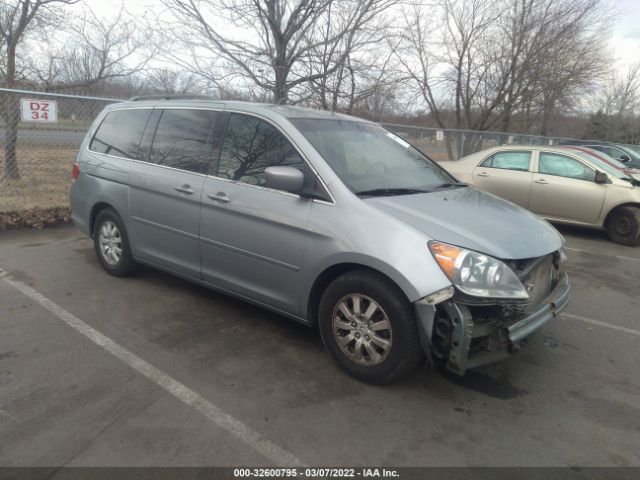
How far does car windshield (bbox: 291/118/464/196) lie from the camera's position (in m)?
3.48

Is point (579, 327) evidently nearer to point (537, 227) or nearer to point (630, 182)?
point (537, 227)

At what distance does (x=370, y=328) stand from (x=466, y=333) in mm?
616

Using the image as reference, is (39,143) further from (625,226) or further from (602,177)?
(625,226)

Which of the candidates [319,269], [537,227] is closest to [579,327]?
[537,227]

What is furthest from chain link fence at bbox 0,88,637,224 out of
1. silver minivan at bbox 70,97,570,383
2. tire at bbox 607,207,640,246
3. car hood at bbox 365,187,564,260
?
tire at bbox 607,207,640,246

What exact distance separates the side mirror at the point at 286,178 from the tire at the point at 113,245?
219 cm

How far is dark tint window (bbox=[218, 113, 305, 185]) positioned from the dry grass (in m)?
4.90

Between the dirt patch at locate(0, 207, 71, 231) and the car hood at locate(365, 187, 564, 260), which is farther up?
the car hood at locate(365, 187, 564, 260)

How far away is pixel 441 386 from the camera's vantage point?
3.18m

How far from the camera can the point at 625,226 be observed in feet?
26.1

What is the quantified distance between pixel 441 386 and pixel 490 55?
702 inches

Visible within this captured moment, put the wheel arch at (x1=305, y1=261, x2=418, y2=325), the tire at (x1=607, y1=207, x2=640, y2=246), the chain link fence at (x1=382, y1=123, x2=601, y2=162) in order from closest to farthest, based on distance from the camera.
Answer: the wheel arch at (x1=305, y1=261, x2=418, y2=325) → the tire at (x1=607, y1=207, x2=640, y2=246) → the chain link fence at (x1=382, y1=123, x2=601, y2=162)

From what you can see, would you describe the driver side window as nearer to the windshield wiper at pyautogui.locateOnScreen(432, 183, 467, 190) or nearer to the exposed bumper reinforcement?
the windshield wiper at pyautogui.locateOnScreen(432, 183, 467, 190)

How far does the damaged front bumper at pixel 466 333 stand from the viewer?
2.72m
